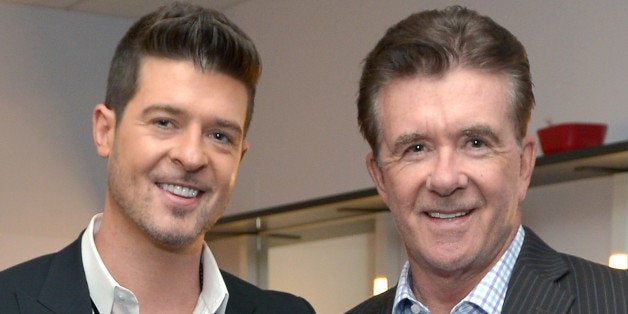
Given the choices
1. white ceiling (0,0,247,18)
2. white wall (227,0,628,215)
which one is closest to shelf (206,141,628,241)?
white wall (227,0,628,215)

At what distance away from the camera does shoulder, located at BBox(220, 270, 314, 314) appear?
A: 8.91 feet

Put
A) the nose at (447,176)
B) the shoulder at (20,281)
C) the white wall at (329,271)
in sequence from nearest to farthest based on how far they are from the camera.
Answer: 1. the nose at (447,176)
2. the shoulder at (20,281)
3. the white wall at (329,271)

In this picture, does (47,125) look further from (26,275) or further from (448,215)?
(448,215)

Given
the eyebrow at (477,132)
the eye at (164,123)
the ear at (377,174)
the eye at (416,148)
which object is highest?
the eyebrow at (477,132)

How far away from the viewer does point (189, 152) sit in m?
2.42

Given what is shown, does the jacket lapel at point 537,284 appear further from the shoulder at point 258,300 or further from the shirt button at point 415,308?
the shoulder at point 258,300

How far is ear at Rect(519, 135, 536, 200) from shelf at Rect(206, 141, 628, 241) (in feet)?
4.73

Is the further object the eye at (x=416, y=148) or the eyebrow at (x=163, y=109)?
the eyebrow at (x=163, y=109)

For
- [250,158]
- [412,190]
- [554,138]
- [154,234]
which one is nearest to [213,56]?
[154,234]

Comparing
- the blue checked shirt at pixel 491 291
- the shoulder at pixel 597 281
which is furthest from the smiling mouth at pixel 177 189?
the shoulder at pixel 597 281

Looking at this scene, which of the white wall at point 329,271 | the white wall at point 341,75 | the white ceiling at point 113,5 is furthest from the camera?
the white ceiling at point 113,5

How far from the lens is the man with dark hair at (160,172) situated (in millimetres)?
2449

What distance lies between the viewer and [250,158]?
6289 mm

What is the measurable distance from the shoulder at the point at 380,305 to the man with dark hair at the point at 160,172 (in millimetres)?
293
